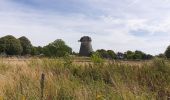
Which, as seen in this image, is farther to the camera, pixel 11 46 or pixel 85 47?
pixel 85 47

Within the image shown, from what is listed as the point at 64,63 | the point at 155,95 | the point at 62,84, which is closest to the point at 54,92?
the point at 62,84

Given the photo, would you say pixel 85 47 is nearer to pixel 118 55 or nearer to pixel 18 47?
pixel 18 47

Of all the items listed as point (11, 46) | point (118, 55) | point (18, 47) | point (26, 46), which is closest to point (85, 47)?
point (26, 46)

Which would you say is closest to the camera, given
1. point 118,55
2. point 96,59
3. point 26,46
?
point 96,59

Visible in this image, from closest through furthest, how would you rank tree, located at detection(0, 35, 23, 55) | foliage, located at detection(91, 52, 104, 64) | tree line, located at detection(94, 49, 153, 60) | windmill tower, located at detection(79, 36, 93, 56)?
1. foliage, located at detection(91, 52, 104, 64)
2. tree line, located at detection(94, 49, 153, 60)
3. tree, located at detection(0, 35, 23, 55)
4. windmill tower, located at detection(79, 36, 93, 56)

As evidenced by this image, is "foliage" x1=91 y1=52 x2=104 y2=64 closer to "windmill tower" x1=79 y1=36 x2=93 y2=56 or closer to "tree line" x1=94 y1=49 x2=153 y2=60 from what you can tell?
"tree line" x1=94 y1=49 x2=153 y2=60

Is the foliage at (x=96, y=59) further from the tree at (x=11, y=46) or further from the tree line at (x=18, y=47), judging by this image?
the tree at (x=11, y=46)

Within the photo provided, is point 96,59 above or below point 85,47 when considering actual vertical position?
below

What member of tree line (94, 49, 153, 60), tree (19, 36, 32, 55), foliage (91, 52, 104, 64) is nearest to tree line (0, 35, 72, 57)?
tree (19, 36, 32, 55)

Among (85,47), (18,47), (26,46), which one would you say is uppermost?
(26,46)

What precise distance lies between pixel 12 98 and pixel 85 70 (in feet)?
18.5

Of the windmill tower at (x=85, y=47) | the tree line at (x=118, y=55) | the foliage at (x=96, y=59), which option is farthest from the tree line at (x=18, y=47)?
the foliage at (x=96, y=59)

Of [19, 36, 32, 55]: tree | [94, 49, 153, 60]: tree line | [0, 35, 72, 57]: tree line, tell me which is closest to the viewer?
[94, 49, 153, 60]: tree line

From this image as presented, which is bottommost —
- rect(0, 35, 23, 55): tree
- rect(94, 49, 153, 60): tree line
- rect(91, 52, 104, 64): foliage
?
rect(91, 52, 104, 64): foliage
